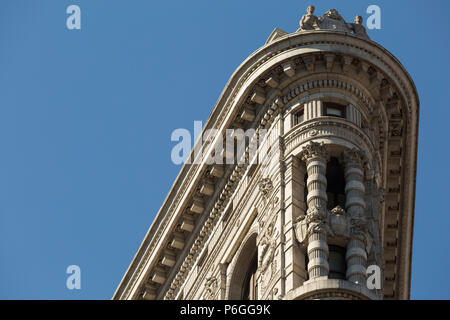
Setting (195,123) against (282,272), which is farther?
(195,123)

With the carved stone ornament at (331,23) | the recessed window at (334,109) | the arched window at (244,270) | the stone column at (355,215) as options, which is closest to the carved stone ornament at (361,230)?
the stone column at (355,215)

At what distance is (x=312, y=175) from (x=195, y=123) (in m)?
12.1

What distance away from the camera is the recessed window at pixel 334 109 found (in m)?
59.1

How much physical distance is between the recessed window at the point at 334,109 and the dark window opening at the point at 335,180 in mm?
2336

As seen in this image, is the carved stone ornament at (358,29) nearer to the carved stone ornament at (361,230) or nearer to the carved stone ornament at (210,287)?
the carved stone ornament at (361,230)

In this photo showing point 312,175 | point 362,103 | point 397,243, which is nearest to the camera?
point 312,175

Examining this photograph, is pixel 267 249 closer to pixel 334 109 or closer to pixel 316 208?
pixel 316 208

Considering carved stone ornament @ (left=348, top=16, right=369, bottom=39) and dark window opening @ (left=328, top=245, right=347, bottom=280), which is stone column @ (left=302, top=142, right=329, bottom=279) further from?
carved stone ornament @ (left=348, top=16, right=369, bottom=39)

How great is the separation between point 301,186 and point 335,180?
5.75ft
